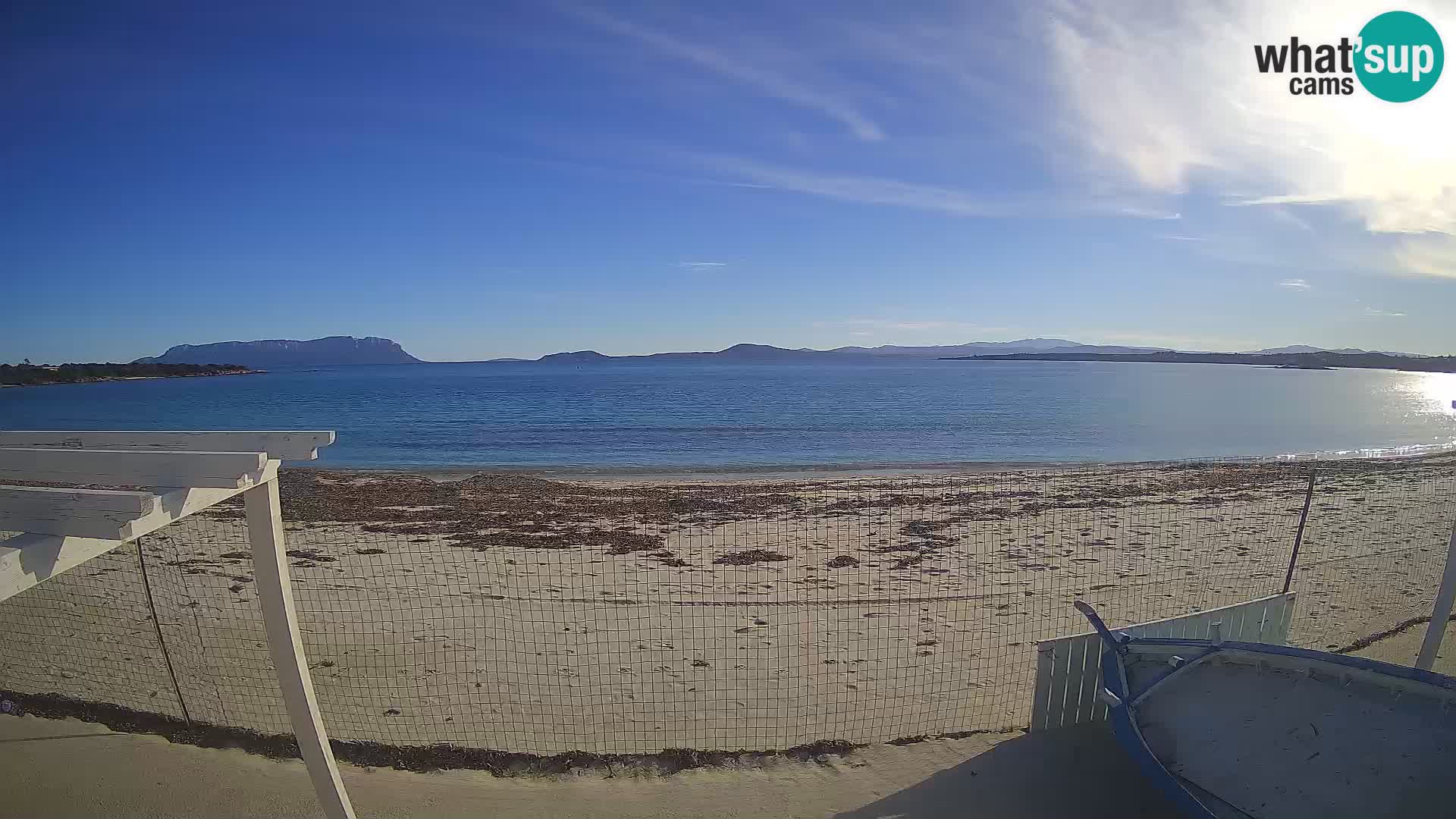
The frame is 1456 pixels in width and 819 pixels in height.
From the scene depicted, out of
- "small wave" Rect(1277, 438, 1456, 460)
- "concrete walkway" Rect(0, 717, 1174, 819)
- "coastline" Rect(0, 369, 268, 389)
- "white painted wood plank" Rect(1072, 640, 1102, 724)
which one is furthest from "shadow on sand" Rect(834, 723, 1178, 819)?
"coastline" Rect(0, 369, 268, 389)

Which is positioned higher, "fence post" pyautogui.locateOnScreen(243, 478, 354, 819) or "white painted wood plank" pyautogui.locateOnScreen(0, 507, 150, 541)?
"white painted wood plank" pyautogui.locateOnScreen(0, 507, 150, 541)

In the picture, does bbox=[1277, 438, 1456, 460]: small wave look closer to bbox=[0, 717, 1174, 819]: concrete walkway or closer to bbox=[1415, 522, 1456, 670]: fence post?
bbox=[1415, 522, 1456, 670]: fence post

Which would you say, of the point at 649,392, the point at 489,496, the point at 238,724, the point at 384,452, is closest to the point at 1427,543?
the point at 238,724

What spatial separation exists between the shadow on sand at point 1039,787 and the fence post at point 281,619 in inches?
118

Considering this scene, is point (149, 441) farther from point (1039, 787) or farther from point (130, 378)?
point (130, 378)

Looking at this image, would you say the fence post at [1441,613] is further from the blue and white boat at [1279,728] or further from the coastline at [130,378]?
the coastline at [130,378]

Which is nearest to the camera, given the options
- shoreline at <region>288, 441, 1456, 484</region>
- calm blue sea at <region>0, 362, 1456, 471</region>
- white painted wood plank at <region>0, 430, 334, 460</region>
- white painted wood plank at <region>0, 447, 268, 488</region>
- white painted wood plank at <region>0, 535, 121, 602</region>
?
white painted wood plank at <region>0, 535, 121, 602</region>

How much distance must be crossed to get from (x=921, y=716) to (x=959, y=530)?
6863mm

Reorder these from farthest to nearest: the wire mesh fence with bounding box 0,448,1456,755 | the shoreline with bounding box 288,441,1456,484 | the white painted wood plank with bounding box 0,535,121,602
→ 1. the shoreline with bounding box 288,441,1456,484
2. the wire mesh fence with bounding box 0,448,1456,755
3. the white painted wood plank with bounding box 0,535,121,602

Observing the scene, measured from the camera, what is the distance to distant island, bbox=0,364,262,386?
9594cm

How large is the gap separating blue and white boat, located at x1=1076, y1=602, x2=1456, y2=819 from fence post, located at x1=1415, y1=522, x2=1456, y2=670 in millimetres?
1350

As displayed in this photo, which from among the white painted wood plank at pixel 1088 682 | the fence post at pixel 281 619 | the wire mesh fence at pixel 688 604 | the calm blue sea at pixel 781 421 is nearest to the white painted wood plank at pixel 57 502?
the fence post at pixel 281 619

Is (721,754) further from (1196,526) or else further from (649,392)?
(649,392)

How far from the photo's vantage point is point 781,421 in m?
44.9
